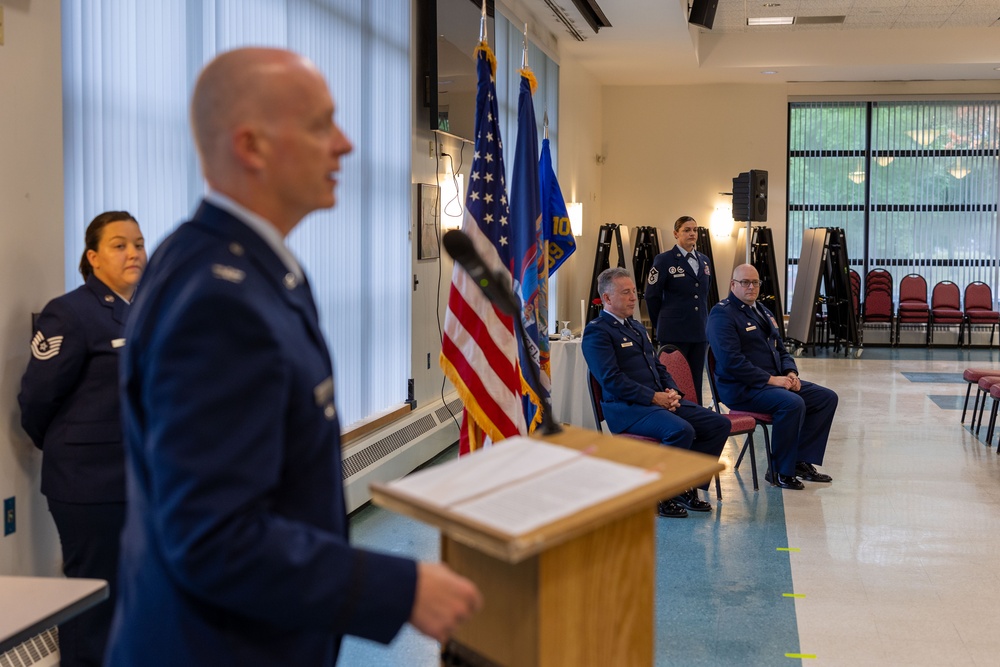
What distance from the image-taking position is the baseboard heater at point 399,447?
18.1 ft

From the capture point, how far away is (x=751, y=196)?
10828mm

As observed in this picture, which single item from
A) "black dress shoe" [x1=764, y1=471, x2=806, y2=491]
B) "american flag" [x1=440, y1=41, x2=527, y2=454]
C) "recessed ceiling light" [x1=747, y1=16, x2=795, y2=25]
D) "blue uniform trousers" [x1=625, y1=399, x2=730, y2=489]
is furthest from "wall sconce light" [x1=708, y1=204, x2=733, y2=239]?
"american flag" [x1=440, y1=41, x2=527, y2=454]

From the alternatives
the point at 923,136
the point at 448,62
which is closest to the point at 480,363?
the point at 448,62

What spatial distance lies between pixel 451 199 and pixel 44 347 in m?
5.17

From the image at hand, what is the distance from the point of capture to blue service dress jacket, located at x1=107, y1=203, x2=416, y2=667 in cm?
108

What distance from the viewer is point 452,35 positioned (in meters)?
7.38

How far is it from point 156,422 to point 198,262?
20cm

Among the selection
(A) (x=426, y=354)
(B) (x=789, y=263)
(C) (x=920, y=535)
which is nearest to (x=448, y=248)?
(C) (x=920, y=535)

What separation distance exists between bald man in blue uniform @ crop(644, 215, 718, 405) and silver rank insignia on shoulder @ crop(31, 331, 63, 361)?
236 inches

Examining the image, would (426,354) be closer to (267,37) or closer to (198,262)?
(267,37)

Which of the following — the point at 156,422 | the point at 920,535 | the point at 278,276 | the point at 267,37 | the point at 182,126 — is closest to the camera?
the point at 156,422

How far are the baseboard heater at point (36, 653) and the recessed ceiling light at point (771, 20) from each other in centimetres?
1211

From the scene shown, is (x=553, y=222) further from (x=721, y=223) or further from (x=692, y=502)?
→ (x=721, y=223)

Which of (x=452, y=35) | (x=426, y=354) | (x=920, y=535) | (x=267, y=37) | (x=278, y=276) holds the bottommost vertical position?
(x=920, y=535)
